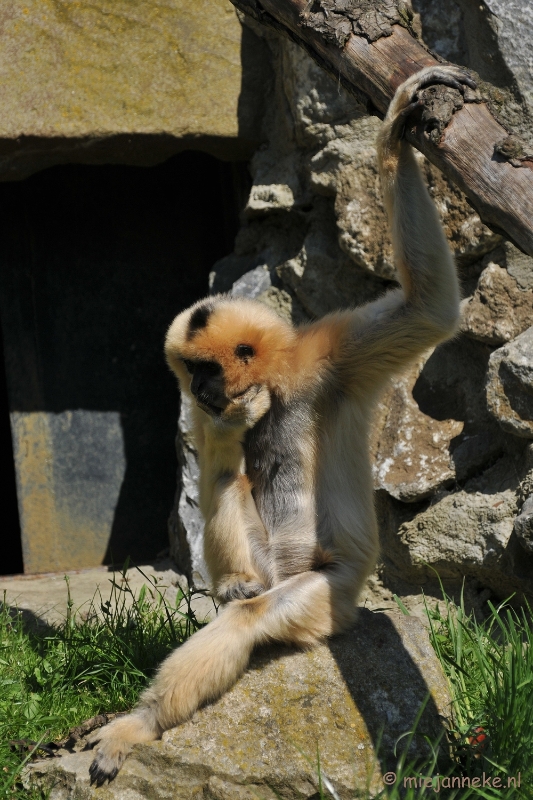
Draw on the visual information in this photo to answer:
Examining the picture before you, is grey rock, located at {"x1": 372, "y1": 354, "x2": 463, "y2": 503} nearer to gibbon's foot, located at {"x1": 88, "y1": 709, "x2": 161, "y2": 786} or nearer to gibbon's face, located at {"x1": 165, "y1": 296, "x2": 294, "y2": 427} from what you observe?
gibbon's face, located at {"x1": 165, "y1": 296, "x2": 294, "y2": 427}

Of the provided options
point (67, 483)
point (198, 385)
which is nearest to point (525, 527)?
point (198, 385)

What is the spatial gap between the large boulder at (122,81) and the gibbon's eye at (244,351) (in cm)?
310

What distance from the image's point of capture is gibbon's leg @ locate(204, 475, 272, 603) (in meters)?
4.57

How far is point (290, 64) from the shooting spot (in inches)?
267

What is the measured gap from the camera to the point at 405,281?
4.18 m

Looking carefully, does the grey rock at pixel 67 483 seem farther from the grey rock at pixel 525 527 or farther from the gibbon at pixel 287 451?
the grey rock at pixel 525 527

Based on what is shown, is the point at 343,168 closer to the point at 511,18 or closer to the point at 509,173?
the point at 511,18

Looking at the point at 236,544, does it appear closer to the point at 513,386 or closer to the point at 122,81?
the point at 513,386

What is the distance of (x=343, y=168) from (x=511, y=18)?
154cm

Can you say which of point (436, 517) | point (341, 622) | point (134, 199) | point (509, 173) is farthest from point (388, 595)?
point (134, 199)

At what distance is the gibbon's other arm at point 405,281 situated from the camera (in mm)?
3932

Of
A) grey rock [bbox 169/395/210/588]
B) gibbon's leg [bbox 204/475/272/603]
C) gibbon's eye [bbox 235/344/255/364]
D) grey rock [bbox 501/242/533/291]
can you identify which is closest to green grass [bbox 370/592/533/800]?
gibbon's leg [bbox 204/475/272/603]

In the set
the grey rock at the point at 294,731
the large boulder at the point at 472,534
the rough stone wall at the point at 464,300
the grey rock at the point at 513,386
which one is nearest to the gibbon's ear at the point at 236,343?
the grey rock at the point at 294,731

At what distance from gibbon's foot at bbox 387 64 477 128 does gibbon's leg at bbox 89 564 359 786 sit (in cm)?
225
